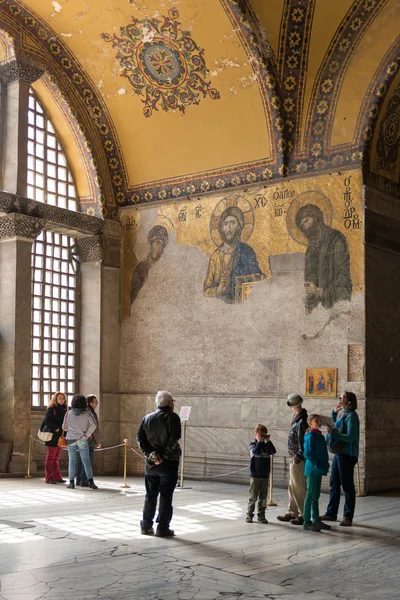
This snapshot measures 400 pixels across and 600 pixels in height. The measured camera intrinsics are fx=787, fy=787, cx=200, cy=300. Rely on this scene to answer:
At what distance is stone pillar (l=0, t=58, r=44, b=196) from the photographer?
614 inches

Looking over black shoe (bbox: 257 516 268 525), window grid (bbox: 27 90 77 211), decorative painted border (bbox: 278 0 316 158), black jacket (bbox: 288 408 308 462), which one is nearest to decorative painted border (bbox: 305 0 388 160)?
decorative painted border (bbox: 278 0 316 158)

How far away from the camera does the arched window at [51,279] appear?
53.4 feet

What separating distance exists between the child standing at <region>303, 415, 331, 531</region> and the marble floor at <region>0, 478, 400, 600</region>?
269mm

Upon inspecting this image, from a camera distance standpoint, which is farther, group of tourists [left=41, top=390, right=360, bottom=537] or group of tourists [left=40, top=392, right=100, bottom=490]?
group of tourists [left=40, top=392, right=100, bottom=490]

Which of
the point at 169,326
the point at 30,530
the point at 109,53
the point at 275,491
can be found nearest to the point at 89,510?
the point at 30,530

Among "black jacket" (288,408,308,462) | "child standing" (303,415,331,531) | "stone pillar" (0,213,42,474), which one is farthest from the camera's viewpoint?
"stone pillar" (0,213,42,474)

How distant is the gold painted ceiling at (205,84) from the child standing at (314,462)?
6873 millimetres

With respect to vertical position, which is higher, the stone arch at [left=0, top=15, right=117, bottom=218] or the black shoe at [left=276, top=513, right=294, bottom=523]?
the stone arch at [left=0, top=15, right=117, bottom=218]

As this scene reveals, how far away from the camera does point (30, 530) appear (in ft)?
29.5

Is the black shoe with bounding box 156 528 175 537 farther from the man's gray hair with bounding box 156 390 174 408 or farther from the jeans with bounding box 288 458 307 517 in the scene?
the jeans with bounding box 288 458 307 517

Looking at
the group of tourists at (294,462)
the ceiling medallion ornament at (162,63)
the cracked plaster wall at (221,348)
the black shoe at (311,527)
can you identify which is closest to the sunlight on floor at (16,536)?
the group of tourists at (294,462)

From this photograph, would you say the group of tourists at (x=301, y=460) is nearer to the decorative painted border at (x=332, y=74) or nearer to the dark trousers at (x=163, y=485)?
the dark trousers at (x=163, y=485)

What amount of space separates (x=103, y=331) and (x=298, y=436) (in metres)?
8.13

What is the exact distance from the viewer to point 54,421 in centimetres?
1406
